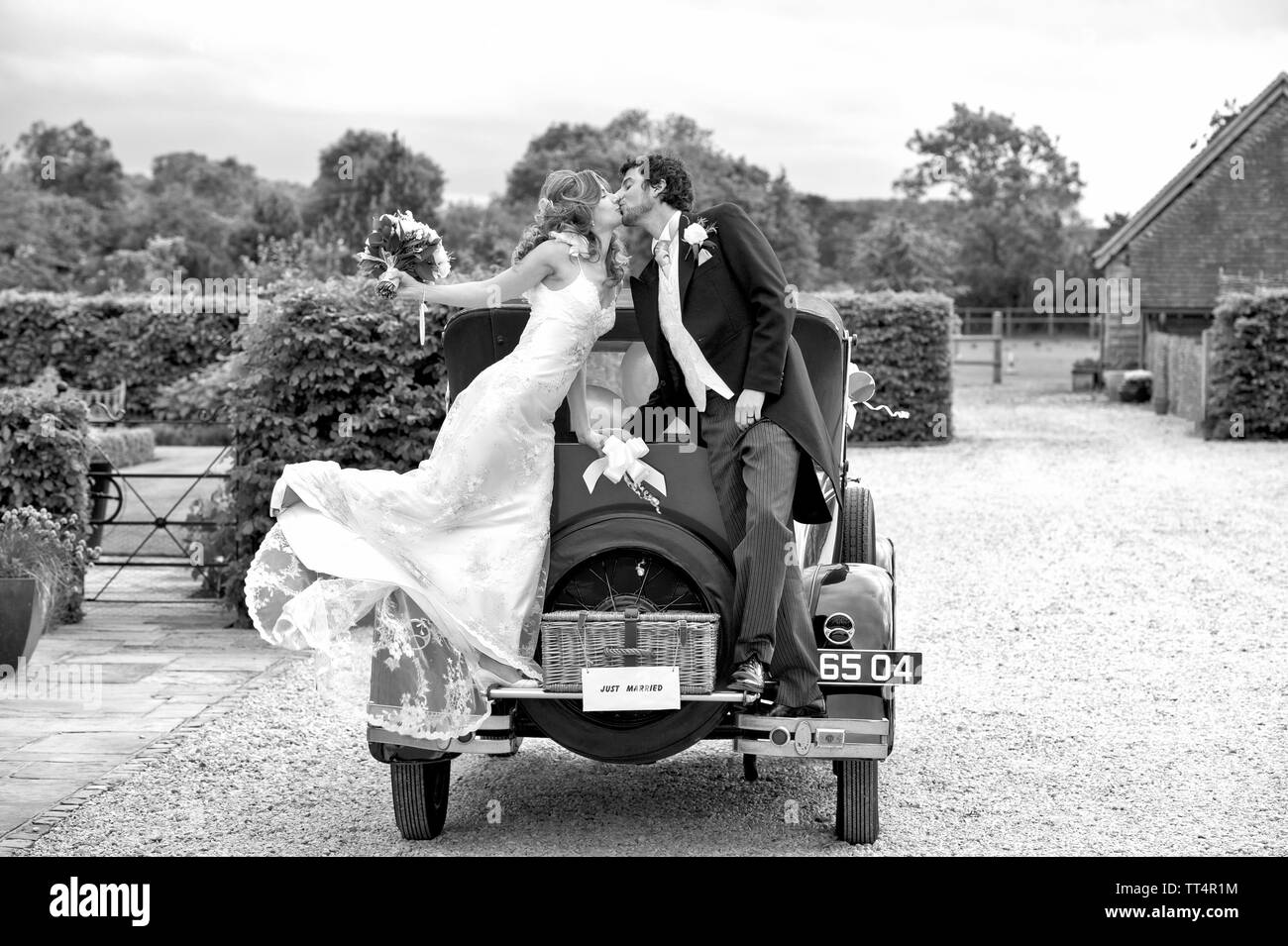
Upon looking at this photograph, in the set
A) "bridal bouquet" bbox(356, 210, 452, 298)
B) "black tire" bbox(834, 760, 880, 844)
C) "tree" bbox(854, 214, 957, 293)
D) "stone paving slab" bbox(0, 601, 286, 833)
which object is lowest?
"stone paving slab" bbox(0, 601, 286, 833)

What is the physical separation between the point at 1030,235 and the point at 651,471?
59581 mm

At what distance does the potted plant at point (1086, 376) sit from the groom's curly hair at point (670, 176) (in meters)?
33.3

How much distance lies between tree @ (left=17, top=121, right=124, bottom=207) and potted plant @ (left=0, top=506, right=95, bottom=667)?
70.2m

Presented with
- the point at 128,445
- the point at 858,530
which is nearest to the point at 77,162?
the point at 128,445

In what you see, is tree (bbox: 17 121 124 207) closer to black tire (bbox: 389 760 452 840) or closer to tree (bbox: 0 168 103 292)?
tree (bbox: 0 168 103 292)

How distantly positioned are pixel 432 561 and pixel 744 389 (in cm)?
129

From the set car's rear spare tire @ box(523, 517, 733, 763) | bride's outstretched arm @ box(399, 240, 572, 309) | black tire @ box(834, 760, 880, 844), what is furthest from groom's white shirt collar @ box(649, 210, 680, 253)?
black tire @ box(834, 760, 880, 844)

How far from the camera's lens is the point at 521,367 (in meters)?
5.57

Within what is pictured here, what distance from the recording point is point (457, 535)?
5.43 meters

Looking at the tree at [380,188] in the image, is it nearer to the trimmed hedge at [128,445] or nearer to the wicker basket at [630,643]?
the trimmed hedge at [128,445]

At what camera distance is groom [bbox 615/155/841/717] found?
5.27 m

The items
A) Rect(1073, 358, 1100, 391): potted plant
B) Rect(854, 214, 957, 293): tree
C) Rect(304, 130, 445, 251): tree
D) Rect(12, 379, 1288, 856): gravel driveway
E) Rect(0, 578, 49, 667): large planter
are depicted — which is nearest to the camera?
Rect(12, 379, 1288, 856): gravel driveway

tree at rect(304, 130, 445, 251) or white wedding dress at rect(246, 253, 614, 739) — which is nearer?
white wedding dress at rect(246, 253, 614, 739)
